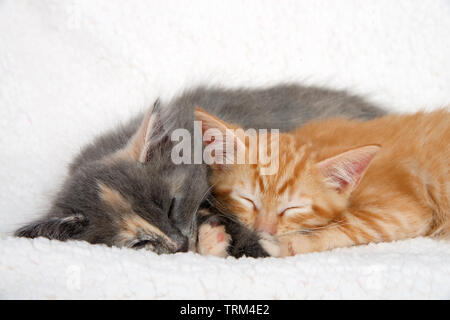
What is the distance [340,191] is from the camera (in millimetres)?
1570

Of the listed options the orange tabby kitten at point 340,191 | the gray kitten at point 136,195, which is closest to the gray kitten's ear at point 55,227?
the gray kitten at point 136,195

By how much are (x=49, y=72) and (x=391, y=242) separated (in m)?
1.81

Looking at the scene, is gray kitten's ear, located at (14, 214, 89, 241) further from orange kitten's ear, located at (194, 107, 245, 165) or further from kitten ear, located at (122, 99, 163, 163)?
orange kitten's ear, located at (194, 107, 245, 165)

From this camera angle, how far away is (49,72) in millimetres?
2520

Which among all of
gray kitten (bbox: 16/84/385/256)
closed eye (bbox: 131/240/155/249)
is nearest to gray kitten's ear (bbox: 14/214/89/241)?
gray kitten (bbox: 16/84/385/256)

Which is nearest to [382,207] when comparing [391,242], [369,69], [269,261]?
[391,242]

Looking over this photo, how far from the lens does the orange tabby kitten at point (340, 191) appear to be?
59.7 inches

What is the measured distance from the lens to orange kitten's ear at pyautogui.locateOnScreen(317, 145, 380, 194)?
4.78 ft

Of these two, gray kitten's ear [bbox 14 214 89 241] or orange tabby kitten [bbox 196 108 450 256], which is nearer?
gray kitten's ear [bbox 14 214 89 241]

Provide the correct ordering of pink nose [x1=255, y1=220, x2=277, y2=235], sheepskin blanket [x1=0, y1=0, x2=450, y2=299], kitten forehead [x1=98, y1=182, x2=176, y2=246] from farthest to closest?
sheepskin blanket [x1=0, y1=0, x2=450, y2=299], pink nose [x1=255, y1=220, x2=277, y2=235], kitten forehead [x1=98, y1=182, x2=176, y2=246]

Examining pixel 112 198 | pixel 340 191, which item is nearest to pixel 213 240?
pixel 112 198
